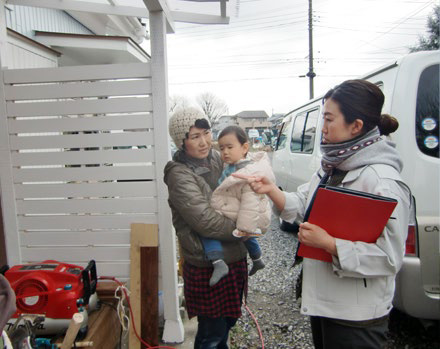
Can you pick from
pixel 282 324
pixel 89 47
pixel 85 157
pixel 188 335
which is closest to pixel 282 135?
pixel 89 47

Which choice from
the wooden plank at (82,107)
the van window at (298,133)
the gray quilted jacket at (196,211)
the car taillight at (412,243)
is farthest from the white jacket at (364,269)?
the van window at (298,133)

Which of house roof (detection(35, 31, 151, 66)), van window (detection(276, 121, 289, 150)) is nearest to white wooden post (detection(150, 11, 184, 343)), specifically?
house roof (detection(35, 31, 151, 66))

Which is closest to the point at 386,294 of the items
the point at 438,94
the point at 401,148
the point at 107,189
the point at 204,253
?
the point at 204,253

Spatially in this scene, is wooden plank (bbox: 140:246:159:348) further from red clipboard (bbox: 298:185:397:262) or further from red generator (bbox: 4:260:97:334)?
red clipboard (bbox: 298:185:397:262)

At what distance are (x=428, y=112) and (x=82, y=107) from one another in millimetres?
2457

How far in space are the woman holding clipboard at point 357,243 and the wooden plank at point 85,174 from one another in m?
1.35

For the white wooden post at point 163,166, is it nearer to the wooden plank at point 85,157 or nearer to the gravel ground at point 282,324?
the wooden plank at point 85,157

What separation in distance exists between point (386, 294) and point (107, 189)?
6.09 ft

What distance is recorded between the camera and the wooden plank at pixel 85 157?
7.37 ft

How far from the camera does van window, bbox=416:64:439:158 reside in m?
2.20

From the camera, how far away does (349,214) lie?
3.88 ft

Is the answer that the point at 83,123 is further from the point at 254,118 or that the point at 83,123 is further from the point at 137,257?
the point at 254,118

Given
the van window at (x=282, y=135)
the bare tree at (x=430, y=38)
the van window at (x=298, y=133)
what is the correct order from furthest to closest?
the bare tree at (x=430, y=38) < the van window at (x=282, y=135) < the van window at (x=298, y=133)

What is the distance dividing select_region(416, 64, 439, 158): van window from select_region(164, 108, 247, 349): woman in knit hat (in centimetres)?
151
